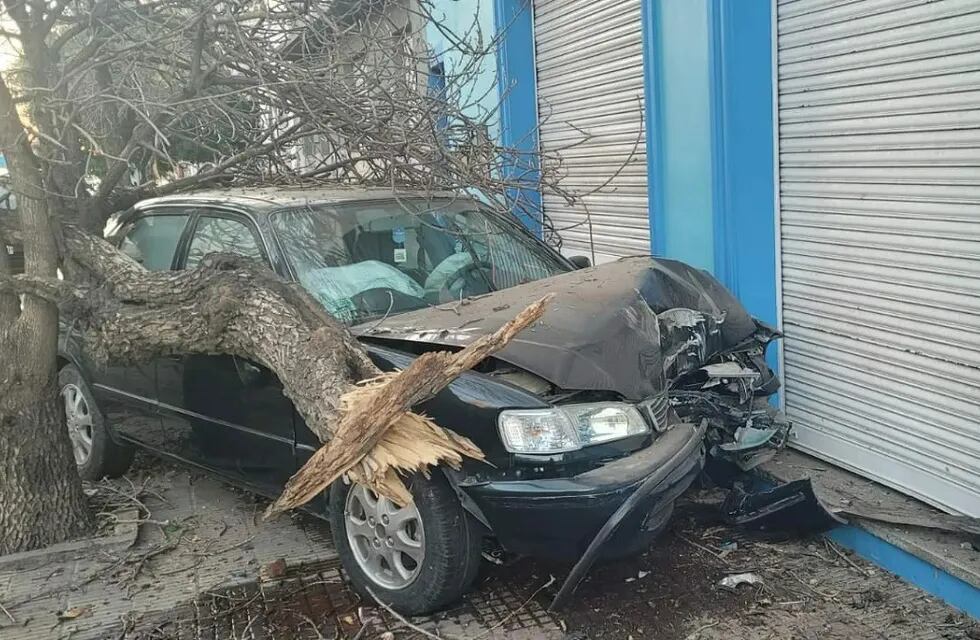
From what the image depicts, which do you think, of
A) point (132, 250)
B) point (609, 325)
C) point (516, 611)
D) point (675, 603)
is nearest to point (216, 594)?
point (516, 611)

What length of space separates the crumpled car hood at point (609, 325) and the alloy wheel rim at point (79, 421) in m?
2.62

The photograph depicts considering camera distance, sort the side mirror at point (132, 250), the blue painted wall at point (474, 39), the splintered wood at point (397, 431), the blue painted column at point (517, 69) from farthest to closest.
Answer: the blue painted wall at point (474, 39), the blue painted column at point (517, 69), the side mirror at point (132, 250), the splintered wood at point (397, 431)

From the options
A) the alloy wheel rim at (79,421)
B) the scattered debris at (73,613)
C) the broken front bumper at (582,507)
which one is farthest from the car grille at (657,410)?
the alloy wheel rim at (79,421)

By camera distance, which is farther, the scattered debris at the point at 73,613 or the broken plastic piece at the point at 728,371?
the broken plastic piece at the point at 728,371

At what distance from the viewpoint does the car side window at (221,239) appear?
4.61m

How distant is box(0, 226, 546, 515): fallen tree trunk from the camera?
128 inches

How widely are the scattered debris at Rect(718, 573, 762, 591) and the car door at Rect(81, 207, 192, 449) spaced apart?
3.19 meters

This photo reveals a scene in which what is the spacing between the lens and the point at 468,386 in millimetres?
3520

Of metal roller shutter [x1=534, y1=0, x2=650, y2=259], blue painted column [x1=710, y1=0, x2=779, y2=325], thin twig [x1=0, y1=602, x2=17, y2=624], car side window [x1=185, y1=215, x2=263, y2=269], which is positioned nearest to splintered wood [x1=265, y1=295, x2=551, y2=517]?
car side window [x1=185, y1=215, x2=263, y2=269]

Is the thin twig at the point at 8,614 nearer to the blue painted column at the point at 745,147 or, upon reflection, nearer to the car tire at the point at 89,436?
the car tire at the point at 89,436

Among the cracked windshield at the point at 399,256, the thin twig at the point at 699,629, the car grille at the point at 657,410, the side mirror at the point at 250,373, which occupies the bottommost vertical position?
the thin twig at the point at 699,629

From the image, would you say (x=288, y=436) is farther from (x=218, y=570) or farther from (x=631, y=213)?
(x=631, y=213)

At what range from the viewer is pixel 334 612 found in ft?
12.7

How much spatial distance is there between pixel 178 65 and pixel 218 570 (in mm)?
2655
